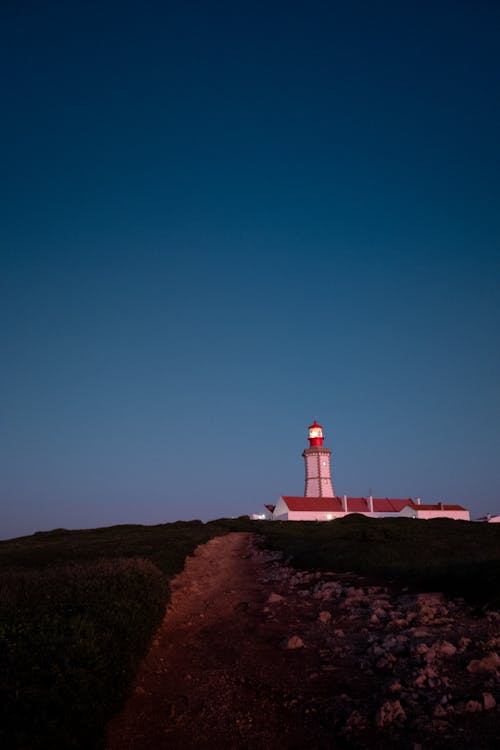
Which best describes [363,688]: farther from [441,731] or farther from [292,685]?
[441,731]

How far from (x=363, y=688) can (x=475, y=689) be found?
181 centimetres

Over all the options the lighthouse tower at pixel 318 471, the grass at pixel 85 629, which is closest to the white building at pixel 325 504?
the lighthouse tower at pixel 318 471

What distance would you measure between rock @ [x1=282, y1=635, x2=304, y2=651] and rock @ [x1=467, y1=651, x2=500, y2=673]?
3972 mm

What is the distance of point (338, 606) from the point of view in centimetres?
1506

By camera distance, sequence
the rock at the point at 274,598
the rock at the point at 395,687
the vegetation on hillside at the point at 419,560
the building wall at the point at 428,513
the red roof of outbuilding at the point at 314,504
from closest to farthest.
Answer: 1. the rock at the point at 395,687
2. the vegetation on hillside at the point at 419,560
3. the rock at the point at 274,598
4. the red roof of outbuilding at the point at 314,504
5. the building wall at the point at 428,513

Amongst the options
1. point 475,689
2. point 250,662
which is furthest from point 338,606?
point 475,689

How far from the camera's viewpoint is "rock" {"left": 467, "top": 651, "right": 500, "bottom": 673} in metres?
8.64

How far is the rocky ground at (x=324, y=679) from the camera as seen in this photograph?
7.25 metres

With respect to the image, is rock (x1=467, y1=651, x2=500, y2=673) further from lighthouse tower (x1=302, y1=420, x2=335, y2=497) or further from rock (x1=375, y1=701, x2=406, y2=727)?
lighthouse tower (x1=302, y1=420, x2=335, y2=497)

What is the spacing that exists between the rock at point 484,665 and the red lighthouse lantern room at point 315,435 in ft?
315

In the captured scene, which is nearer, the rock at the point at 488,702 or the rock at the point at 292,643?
the rock at the point at 488,702

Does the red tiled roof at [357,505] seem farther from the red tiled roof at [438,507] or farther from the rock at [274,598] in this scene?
the rock at [274,598]

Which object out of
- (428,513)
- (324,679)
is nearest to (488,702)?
(324,679)

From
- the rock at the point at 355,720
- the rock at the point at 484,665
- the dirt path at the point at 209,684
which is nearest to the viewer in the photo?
the rock at the point at 355,720
